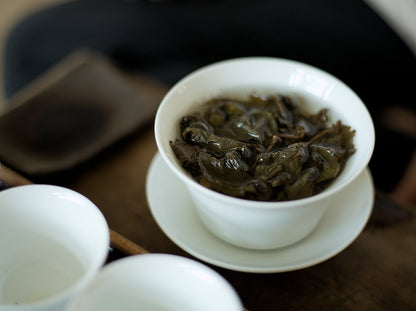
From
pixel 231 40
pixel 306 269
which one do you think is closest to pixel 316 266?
pixel 306 269

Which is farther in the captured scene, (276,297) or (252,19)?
(252,19)

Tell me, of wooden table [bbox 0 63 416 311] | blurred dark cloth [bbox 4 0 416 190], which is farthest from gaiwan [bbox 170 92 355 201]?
blurred dark cloth [bbox 4 0 416 190]

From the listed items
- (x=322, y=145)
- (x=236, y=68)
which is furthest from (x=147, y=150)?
(x=322, y=145)

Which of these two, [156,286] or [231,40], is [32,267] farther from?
[231,40]

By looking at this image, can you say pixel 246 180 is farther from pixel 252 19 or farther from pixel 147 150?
pixel 252 19

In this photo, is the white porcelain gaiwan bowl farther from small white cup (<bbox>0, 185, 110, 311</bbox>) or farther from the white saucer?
small white cup (<bbox>0, 185, 110, 311</bbox>)

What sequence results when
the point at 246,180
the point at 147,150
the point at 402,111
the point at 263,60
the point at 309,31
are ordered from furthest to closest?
1. the point at 402,111
2. the point at 309,31
3. the point at 147,150
4. the point at 263,60
5. the point at 246,180
